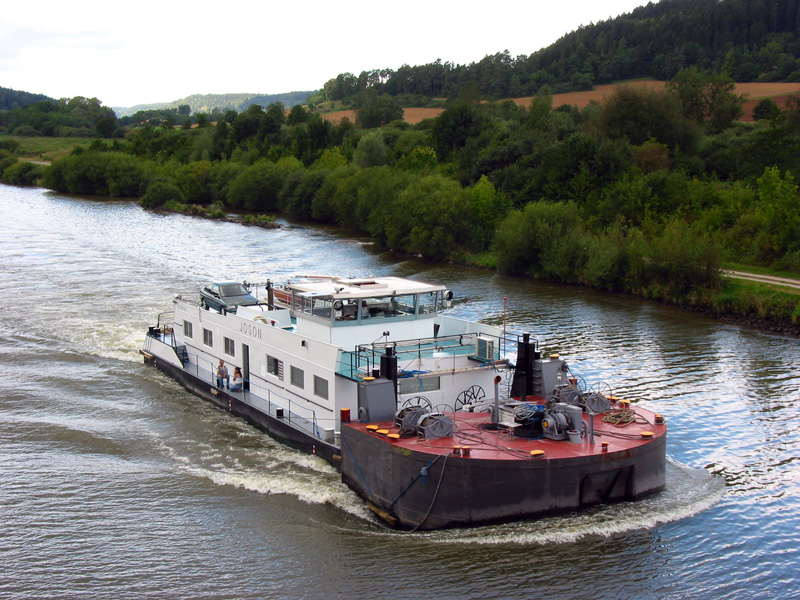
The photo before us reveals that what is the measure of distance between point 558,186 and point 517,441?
42255 millimetres

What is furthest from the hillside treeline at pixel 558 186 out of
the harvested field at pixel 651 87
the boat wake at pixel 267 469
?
the boat wake at pixel 267 469

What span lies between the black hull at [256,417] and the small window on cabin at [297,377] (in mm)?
920

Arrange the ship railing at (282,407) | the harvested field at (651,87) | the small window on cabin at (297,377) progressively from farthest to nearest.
A: the harvested field at (651,87)
the small window on cabin at (297,377)
the ship railing at (282,407)

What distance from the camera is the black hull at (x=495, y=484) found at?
535 inches

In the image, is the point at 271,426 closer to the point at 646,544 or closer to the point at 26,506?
the point at 26,506

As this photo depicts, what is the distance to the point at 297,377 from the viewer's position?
60.5 feet

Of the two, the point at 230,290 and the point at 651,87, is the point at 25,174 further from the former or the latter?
the point at 230,290

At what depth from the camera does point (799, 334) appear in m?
30.2

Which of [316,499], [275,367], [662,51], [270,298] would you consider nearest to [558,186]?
[270,298]

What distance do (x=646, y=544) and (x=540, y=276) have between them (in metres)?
30.5

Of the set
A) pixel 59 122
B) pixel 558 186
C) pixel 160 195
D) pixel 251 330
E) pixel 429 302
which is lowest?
pixel 251 330

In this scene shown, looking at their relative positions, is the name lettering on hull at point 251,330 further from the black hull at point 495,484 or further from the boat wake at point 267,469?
the black hull at point 495,484

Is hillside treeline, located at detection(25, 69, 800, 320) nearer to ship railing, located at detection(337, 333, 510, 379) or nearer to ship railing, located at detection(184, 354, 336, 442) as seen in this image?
ship railing, located at detection(337, 333, 510, 379)

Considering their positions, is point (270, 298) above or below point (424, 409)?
above
